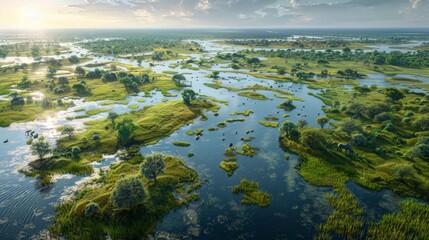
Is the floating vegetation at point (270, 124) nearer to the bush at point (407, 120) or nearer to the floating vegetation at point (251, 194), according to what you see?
Answer: the floating vegetation at point (251, 194)

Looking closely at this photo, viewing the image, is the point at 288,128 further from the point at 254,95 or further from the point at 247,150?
the point at 254,95

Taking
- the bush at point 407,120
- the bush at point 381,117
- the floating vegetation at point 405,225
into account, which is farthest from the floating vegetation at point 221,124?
the bush at point 407,120

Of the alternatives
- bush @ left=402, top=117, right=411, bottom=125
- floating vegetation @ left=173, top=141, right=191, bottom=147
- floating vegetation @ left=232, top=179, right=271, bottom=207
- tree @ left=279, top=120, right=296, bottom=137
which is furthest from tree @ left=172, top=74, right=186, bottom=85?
bush @ left=402, top=117, right=411, bottom=125

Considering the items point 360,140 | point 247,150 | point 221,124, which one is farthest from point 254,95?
point 360,140

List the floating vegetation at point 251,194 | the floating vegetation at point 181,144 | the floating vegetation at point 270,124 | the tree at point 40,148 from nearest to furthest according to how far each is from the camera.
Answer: the floating vegetation at point 251,194, the tree at point 40,148, the floating vegetation at point 181,144, the floating vegetation at point 270,124

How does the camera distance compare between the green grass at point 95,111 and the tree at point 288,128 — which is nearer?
the tree at point 288,128

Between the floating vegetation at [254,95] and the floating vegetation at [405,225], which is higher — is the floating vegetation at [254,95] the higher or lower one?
the higher one
